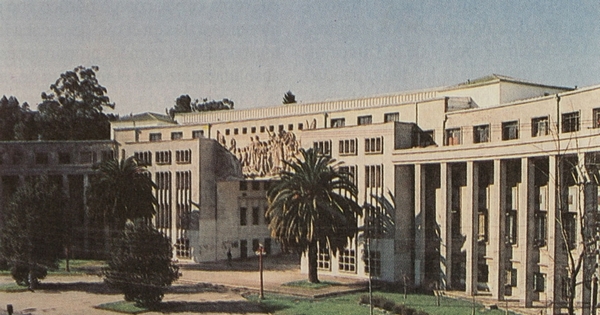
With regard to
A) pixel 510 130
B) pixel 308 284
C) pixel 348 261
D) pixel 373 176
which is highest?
pixel 510 130

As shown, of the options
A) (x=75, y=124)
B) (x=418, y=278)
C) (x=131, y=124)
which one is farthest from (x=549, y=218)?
(x=75, y=124)

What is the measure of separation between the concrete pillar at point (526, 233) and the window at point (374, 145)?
442 inches

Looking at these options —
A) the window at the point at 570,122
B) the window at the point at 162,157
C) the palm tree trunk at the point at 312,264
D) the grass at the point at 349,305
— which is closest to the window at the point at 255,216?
the window at the point at 162,157

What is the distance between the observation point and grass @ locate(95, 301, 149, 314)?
36366 millimetres

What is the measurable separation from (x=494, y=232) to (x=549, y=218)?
4.45m

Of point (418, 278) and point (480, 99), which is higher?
point (480, 99)

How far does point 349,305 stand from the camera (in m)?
37.0

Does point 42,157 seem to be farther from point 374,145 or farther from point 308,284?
point 374,145

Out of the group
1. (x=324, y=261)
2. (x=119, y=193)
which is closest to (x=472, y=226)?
(x=324, y=261)

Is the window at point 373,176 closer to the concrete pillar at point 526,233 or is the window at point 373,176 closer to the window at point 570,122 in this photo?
the concrete pillar at point 526,233

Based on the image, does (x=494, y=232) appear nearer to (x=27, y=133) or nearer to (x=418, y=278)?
(x=418, y=278)

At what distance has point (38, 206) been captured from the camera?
146 ft

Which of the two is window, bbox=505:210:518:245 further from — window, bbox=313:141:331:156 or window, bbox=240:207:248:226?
window, bbox=240:207:248:226

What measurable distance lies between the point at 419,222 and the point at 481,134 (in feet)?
23.5
